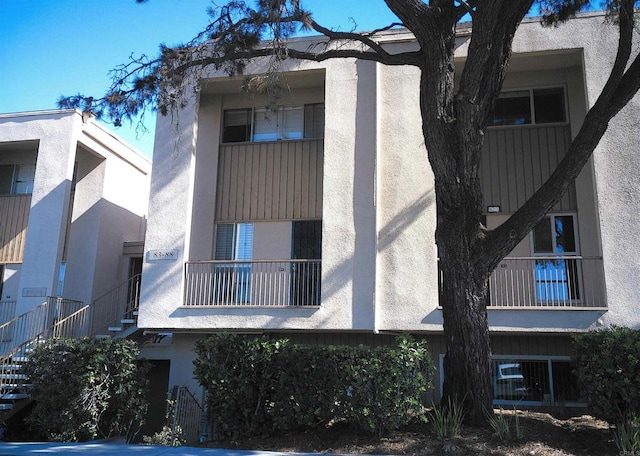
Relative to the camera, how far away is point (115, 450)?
31.9 feet

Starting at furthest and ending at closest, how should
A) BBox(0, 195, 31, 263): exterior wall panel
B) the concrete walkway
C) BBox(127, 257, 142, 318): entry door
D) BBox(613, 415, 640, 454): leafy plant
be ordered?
BBox(0, 195, 31, 263): exterior wall panel → BBox(127, 257, 142, 318): entry door → the concrete walkway → BBox(613, 415, 640, 454): leafy plant

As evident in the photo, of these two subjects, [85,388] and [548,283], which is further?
[548,283]

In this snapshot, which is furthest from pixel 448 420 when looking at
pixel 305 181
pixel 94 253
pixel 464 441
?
pixel 94 253

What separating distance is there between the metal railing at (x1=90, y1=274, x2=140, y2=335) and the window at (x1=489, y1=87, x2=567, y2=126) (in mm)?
10283

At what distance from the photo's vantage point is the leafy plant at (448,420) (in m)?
9.03

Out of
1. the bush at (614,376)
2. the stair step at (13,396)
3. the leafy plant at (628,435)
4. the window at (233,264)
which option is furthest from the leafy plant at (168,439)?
the leafy plant at (628,435)

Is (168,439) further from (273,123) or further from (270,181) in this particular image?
(273,123)

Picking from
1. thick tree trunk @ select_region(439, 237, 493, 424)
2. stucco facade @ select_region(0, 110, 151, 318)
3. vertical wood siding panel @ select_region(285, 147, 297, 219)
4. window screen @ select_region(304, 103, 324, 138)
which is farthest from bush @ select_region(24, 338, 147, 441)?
window screen @ select_region(304, 103, 324, 138)

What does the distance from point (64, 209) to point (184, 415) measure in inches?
268

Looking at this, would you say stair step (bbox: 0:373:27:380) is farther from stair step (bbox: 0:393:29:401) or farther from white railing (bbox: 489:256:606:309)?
white railing (bbox: 489:256:606:309)

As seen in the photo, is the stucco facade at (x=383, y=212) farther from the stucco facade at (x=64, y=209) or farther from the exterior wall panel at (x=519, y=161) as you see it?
the stucco facade at (x=64, y=209)

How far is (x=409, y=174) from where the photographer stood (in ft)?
43.3

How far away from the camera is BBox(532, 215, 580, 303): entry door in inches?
512

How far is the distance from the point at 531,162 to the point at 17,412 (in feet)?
41.1
